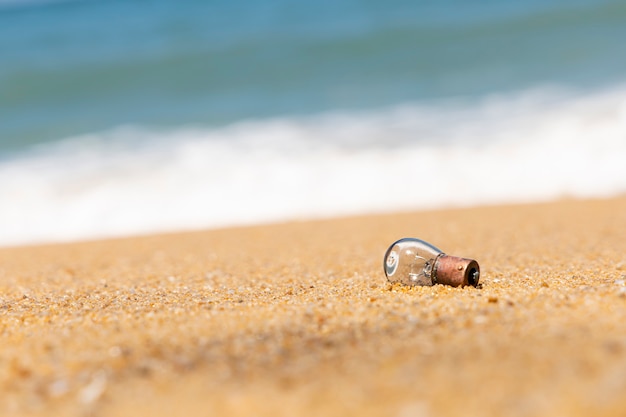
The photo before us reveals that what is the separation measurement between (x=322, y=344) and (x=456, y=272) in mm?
1105

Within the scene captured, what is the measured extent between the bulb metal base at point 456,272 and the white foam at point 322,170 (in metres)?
3.94

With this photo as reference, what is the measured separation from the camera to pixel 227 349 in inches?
87.6

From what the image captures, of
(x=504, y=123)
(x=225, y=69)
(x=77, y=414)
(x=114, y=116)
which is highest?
(x=225, y=69)

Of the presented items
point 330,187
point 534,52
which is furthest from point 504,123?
point 534,52

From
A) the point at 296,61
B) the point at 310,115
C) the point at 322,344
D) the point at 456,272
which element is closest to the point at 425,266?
the point at 456,272

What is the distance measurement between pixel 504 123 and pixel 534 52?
14.1 feet

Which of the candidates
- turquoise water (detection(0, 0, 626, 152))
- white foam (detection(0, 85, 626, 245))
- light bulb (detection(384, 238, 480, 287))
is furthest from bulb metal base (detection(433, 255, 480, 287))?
turquoise water (detection(0, 0, 626, 152))

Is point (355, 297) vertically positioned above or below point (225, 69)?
below

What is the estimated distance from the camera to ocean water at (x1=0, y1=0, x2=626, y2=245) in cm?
755

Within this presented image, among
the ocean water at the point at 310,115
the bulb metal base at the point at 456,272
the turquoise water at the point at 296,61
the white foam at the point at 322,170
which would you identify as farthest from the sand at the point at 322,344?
the turquoise water at the point at 296,61

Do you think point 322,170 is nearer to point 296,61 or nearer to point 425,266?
point 425,266

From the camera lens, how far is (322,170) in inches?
323

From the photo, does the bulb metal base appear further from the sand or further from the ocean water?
the ocean water

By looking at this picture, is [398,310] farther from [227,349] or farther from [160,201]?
[160,201]
